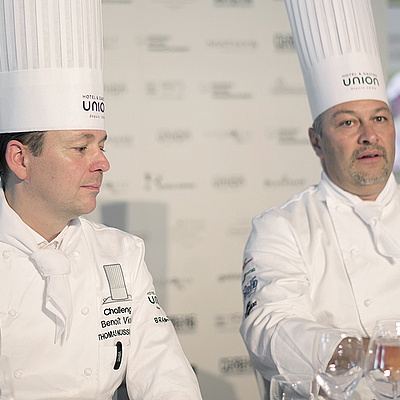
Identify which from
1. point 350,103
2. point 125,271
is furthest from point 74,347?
point 350,103

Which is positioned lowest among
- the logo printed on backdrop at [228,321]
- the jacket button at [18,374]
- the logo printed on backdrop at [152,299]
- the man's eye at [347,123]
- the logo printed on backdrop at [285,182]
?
the logo printed on backdrop at [228,321]

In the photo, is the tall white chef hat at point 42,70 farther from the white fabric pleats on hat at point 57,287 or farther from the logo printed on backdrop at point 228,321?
the logo printed on backdrop at point 228,321

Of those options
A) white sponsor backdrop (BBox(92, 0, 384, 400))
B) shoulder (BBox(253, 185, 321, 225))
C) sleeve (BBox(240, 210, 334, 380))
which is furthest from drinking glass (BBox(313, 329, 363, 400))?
white sponsor backdrop (BBox(92, 0, 384, 400))

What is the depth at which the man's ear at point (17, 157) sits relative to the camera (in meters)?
1.81

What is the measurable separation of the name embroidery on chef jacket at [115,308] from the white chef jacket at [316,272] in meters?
0.40

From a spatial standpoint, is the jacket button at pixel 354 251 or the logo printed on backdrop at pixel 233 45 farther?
the logo printed on backdrop at pixel 233 45

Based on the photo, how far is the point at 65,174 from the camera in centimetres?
177

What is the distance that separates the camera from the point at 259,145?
154 inches

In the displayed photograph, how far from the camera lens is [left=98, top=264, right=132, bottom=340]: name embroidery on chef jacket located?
5.97 ft

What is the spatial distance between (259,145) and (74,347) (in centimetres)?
239

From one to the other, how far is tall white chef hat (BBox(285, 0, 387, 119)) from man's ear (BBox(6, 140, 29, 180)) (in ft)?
3.64

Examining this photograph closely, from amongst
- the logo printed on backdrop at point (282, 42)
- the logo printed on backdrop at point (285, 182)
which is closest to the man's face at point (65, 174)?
the logo printed on backdrop at point (285, 182)

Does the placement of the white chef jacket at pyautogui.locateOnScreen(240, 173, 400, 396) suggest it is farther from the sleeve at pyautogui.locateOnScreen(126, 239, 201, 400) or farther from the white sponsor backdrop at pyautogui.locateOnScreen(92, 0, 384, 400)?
the white sponsor backdrop at pyautogui.locateOnScreen(92, 0, 384, 400)

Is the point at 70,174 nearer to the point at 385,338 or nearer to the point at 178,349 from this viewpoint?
the point at 178,349
